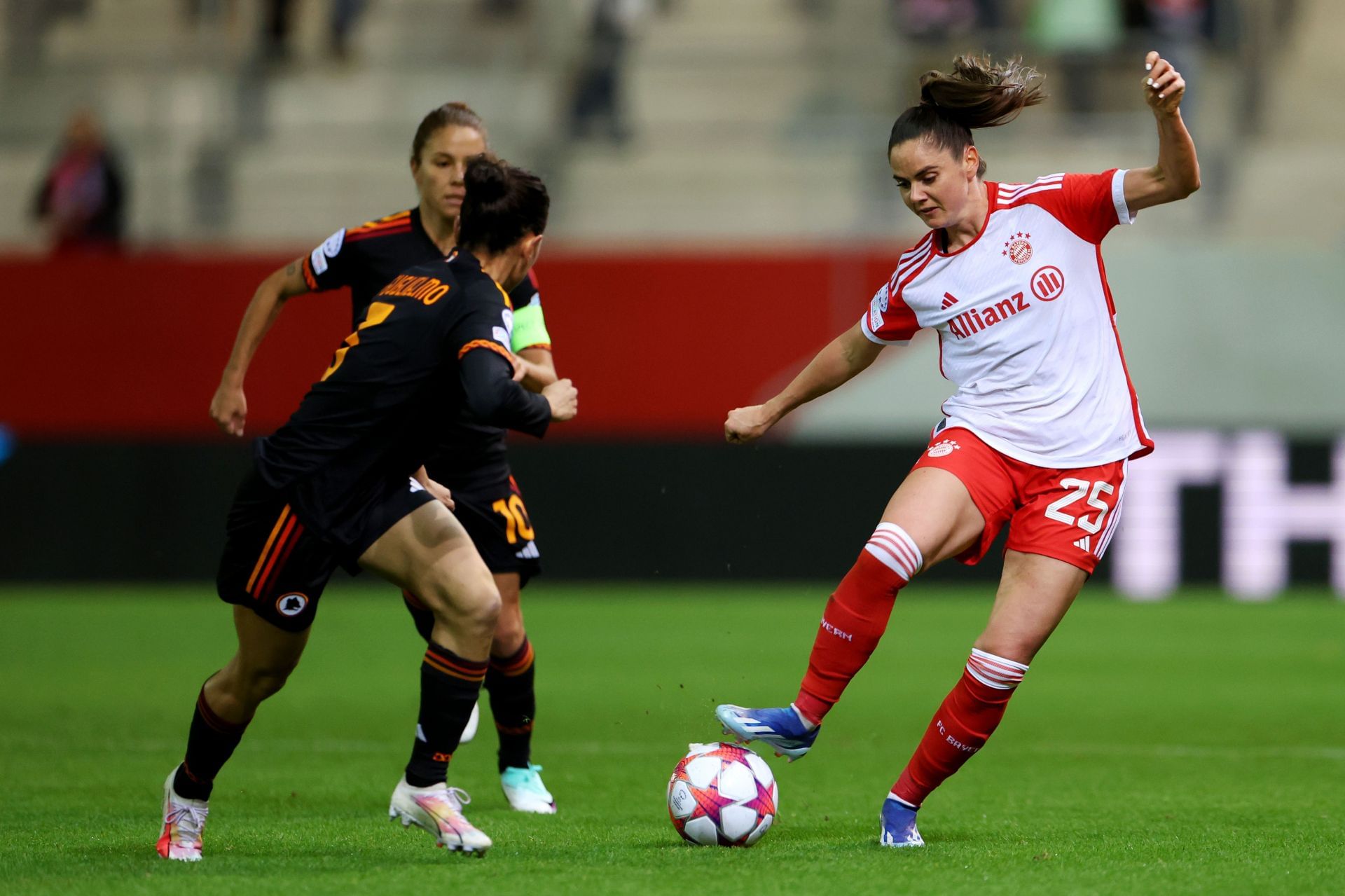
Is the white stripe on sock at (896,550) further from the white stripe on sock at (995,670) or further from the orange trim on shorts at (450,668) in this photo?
the orange trim on shorts at (450,668)

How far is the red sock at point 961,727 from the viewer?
4.87 meters

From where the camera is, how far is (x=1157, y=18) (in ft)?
49.7

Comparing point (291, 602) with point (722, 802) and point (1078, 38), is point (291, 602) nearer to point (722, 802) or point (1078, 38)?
point (722, 802)

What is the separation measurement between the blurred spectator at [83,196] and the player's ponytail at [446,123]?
9.30 metres

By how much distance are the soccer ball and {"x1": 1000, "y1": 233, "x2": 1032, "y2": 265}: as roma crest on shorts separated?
1.59 meters

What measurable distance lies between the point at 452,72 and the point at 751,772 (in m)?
11.5

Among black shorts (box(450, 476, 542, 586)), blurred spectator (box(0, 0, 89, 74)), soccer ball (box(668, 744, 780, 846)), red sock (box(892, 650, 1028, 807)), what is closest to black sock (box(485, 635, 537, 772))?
black shorts (box(450, 476, 542, 586))

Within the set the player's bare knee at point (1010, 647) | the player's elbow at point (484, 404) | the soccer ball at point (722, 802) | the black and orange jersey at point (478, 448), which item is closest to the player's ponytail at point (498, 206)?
the player's elbow at point (484, 404)

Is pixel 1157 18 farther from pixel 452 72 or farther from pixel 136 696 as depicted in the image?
pixel 136 696

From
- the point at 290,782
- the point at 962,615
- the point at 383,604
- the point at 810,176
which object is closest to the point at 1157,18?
the point at 810,176

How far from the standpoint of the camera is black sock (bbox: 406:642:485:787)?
186 inches

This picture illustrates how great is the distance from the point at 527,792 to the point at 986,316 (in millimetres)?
2166

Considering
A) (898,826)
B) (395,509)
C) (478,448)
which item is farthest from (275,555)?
(898,826)

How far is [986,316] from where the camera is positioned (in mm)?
5062
